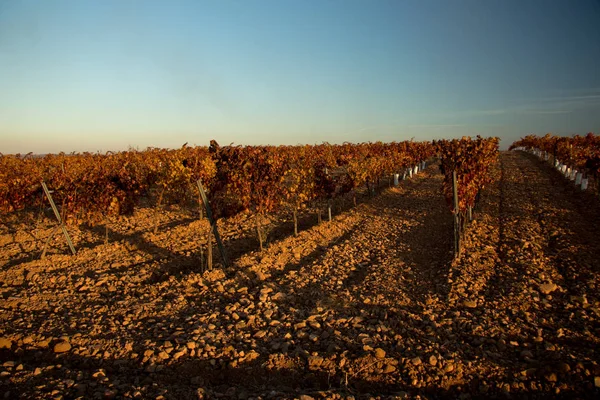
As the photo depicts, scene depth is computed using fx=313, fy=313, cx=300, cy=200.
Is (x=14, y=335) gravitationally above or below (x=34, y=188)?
below

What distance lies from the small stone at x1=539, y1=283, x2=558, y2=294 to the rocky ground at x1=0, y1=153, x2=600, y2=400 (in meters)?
0.05

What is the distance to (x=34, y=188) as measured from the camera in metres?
12.2

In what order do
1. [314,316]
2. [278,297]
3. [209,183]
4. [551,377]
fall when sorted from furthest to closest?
[209,183] → [278,297] → [314,316] → [551,377]

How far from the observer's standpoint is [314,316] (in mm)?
5648

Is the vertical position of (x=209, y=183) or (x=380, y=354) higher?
(x=209, y=183)

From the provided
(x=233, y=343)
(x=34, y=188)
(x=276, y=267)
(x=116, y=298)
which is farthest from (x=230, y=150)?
(x=34, y=188)

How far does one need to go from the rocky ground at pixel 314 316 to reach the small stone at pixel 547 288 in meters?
0.05

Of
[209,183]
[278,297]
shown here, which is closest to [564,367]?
[278,297]

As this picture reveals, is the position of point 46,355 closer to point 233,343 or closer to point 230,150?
point 233,343

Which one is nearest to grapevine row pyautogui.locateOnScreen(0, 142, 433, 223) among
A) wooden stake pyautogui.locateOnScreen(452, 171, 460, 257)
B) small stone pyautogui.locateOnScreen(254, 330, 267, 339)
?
wooden stake pyautogui.locateOnScreen(452, 171, 460, 257)

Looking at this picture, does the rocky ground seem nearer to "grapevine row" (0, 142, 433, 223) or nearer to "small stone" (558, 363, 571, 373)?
"small stone" (558, 363, 571, 373)

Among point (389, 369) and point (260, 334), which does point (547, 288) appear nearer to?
A: point (389, 369)

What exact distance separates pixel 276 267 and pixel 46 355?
4.68 m

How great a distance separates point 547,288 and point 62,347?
8.61 metres
